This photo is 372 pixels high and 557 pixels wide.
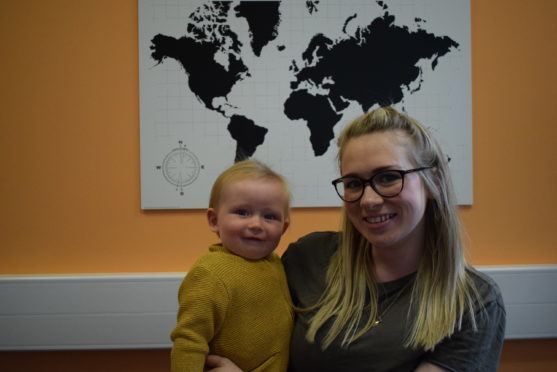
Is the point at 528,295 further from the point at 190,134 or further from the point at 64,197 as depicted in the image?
the point at 64,197

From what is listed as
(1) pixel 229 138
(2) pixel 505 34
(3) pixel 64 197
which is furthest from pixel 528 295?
(3) pixel 64 197

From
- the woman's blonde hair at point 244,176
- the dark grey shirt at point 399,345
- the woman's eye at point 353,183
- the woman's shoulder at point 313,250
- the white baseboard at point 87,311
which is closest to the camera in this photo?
the dark grey shirt at point 399,345

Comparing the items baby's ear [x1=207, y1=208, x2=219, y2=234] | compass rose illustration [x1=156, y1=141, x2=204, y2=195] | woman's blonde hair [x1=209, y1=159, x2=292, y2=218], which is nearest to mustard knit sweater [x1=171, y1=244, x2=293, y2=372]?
baby's ear [x1=207, y1=208, x2=219, y2=234]

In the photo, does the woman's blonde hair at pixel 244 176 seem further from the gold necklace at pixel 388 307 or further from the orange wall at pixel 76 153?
the orange wall at pixel 76 153

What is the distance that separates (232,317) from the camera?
1260mm

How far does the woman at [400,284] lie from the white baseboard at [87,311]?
123 cm

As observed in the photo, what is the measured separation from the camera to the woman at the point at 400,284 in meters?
1.15

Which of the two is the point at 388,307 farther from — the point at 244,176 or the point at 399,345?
the point at 244,176

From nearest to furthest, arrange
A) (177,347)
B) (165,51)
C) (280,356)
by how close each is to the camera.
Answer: (177,347) < (280,356) < (165,51)

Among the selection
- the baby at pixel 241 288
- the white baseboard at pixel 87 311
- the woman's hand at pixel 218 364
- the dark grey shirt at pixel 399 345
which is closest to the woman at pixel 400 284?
the dark grey shirt at pixel 399 345

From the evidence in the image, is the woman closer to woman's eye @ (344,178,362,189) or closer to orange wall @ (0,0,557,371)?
woman's eye @ (344,178,362,189)

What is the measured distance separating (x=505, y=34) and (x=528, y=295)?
5.33 feet

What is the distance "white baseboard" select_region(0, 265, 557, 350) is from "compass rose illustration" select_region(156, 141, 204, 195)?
567 millimetres

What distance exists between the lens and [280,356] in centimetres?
131
